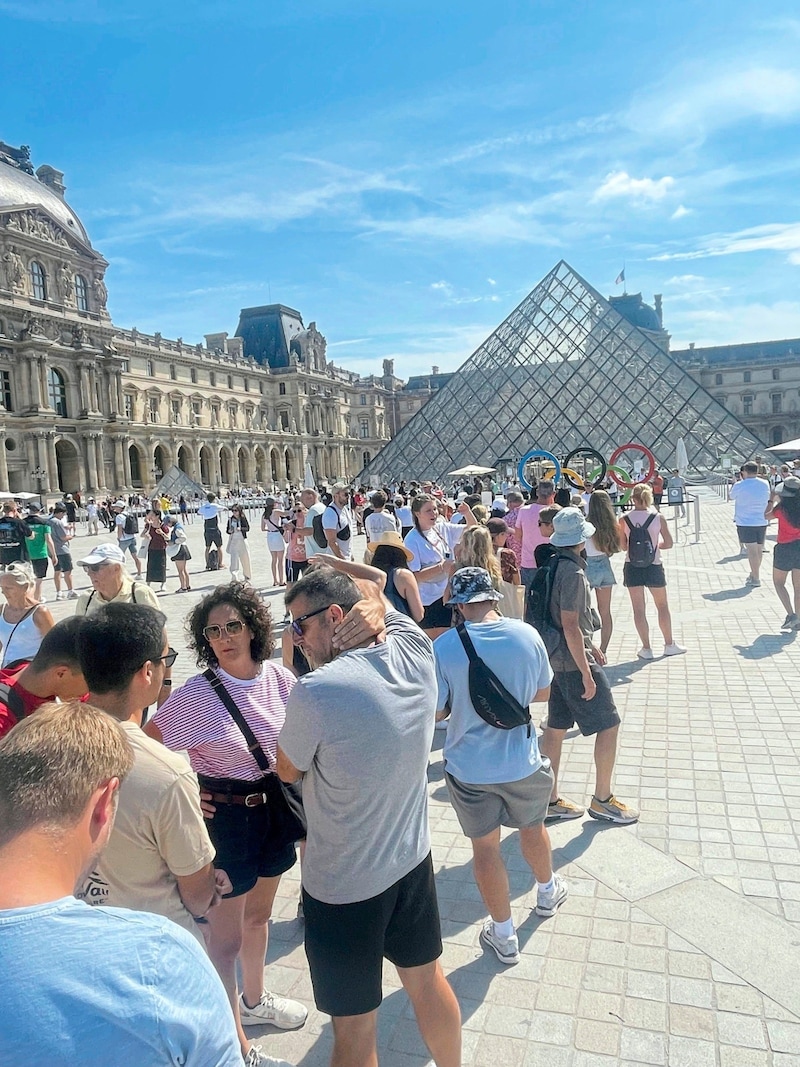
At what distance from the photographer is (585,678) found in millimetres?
3348

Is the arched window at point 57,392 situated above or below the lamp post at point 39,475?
above

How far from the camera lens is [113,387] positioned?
137ft

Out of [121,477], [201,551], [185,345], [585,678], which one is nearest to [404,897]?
[585,678]

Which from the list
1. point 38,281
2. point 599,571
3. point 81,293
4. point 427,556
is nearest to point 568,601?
point 427,556

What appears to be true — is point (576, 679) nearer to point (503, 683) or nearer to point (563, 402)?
point (503, 683)

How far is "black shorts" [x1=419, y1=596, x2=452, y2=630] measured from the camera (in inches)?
195

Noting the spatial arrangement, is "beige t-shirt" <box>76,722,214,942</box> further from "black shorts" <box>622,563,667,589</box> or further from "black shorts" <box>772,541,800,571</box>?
"black shorts" <box>772,541,800,571</box>

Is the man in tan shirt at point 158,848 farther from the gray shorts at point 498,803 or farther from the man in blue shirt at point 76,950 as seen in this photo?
the gray shorts at point 498,803

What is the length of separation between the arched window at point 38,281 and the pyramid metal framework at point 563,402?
22378 millimetres

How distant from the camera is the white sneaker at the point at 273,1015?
2.32m

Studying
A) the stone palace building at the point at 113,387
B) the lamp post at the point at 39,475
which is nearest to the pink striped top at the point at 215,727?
the stone palace building at the point at 113,387

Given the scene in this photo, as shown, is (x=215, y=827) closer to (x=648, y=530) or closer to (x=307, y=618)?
(x=307, y=618)

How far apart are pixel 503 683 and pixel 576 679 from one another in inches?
41.3

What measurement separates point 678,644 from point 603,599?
3.43 feet
